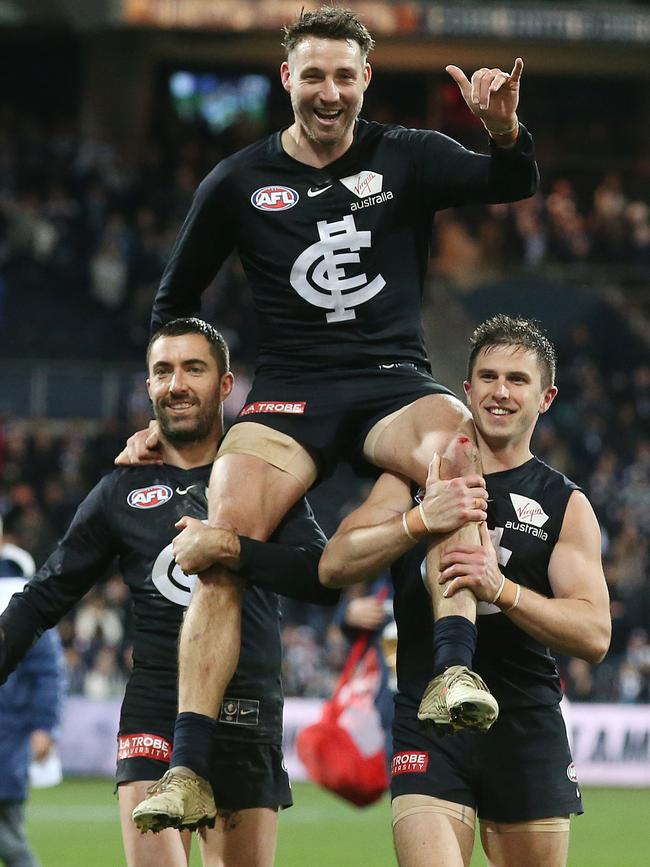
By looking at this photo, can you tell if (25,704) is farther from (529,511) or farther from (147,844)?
(529,511)

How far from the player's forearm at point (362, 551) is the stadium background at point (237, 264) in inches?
273

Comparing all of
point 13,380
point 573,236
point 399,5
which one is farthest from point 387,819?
point 399,5

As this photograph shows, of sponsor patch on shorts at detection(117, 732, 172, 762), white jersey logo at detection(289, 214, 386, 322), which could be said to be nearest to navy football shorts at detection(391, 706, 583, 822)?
sponsor patch on shorts at detection(117, 732, 172, 762)

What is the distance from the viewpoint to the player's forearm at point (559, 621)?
14.5ft

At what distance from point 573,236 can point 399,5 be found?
420 centimetres

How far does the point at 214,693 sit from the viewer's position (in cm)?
445

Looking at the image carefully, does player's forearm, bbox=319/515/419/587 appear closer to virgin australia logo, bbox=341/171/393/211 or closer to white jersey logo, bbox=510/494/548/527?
white jersey logo, bbox=510/494/548/527

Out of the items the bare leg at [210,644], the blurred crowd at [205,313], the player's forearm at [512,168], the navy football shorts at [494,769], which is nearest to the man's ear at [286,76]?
the player's forearm at [512,168]

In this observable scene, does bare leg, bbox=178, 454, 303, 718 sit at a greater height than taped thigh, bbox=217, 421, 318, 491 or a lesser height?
lesser

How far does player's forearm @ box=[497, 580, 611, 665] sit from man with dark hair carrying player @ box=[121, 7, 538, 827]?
252mm

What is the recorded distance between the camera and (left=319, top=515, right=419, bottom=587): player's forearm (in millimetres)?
4496

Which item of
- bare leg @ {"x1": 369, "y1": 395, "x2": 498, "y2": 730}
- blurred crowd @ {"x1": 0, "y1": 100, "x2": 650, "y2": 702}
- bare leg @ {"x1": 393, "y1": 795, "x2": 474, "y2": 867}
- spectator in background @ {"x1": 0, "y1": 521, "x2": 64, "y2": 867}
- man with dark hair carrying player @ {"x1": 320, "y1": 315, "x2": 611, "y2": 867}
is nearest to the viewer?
bare leg @ {"x1": 369, "y1": 395, "x2": 498, "y2": 730}

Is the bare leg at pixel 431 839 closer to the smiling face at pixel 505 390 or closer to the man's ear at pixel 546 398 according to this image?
the smiling face at pixel 505 390

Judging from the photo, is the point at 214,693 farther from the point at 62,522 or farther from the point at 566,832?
the point at 62,522
